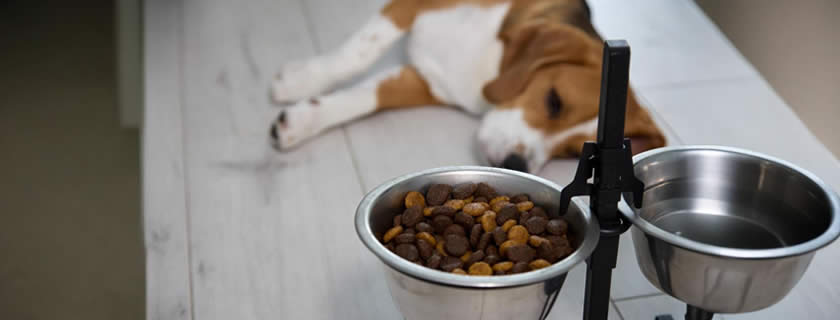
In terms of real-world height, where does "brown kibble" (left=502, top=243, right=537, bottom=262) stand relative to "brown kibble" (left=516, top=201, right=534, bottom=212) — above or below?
above

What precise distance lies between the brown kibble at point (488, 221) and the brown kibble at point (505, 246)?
4 cm

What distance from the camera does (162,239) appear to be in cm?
175

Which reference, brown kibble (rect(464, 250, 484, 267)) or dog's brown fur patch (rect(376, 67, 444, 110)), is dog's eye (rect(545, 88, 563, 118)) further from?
brown kibble (rect(464, 250, 484, 267))

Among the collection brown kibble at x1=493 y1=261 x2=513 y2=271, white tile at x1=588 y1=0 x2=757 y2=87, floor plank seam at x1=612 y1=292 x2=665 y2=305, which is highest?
brown kibble at x1=493 y1=261 x2=513 y2=271

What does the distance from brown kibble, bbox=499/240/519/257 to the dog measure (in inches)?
32.0

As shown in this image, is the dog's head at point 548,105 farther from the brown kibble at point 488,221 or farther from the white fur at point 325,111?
the brown kibble at point 488,221

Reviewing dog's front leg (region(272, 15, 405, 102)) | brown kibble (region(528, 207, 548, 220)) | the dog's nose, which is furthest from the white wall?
brown kibble (region(528, 207, 548, 220))

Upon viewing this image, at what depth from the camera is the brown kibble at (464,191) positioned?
1.18 meters

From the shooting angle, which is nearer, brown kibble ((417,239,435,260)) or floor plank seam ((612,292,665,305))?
brown kibble ((417,239,435,260))

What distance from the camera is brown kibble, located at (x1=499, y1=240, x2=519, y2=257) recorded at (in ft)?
3.58

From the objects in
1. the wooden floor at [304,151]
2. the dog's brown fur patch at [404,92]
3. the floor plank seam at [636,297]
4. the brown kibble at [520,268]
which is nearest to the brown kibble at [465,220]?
the brown kibble at [520,268]

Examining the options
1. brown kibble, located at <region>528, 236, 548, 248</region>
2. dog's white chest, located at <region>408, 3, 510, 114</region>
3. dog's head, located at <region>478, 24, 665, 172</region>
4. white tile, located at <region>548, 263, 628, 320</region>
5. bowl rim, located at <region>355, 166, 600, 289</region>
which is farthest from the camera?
dog's white chest, located at <region>408, 3, 510, 114</region>

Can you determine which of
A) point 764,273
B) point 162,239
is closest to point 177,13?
point 162,239

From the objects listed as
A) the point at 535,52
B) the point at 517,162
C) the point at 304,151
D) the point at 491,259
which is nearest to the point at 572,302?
the point at 517,162
